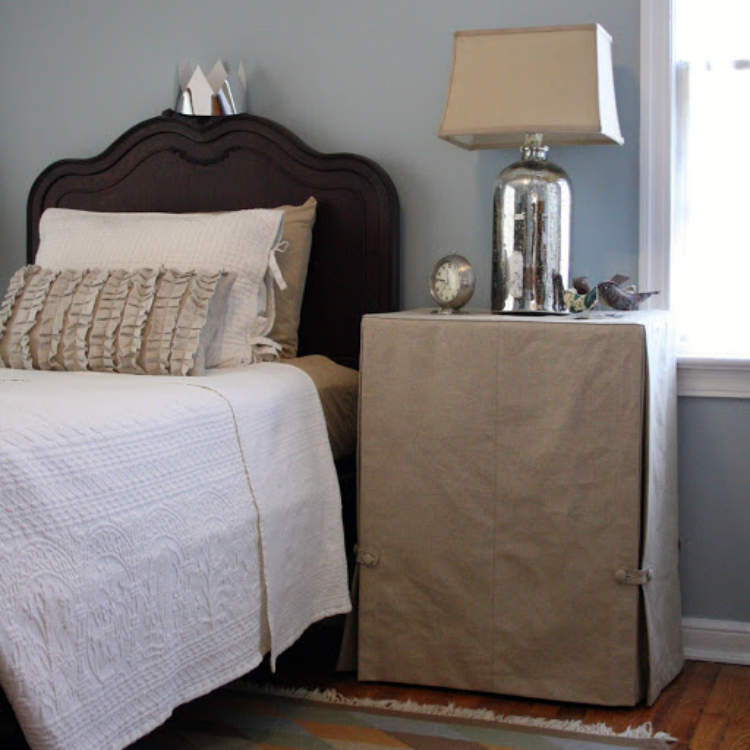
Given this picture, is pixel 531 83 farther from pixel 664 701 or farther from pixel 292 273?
pixel 664 701

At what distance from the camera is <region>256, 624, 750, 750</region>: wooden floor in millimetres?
2287

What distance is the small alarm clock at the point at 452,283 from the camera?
2.62m

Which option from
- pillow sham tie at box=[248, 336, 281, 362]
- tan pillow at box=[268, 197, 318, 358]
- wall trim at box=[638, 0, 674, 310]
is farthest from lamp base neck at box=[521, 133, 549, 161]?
pillow sham tie at box=[248, 336, 281, 362]

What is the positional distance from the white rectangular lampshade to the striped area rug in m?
1.29

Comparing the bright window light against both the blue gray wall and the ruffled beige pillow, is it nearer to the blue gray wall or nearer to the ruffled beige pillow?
the blue gray wall

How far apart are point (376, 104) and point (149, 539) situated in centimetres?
161

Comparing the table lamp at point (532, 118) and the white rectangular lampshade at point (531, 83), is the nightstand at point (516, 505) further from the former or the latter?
the white rectangular lampshade at point (531, 83)

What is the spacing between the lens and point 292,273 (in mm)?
2859

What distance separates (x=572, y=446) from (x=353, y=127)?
1169mm

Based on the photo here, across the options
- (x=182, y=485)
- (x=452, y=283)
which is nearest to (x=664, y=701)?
(x=452, y=283)

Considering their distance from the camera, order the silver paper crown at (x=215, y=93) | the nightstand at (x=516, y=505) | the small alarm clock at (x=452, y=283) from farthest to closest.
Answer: the silver paper crown at (x=215, y=93) → the small alarm clock at (x=452, y=283) → the nightstand at (x=516, y=505)

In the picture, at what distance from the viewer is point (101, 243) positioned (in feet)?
9.21

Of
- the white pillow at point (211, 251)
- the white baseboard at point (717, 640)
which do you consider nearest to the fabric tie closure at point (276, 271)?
the white pillow at point (211, 251)

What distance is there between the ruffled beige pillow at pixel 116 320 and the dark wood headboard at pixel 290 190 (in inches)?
18.1
